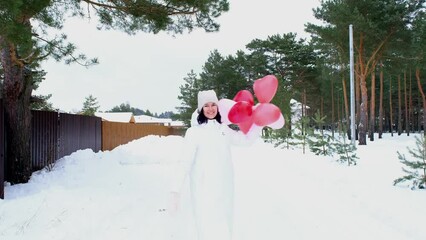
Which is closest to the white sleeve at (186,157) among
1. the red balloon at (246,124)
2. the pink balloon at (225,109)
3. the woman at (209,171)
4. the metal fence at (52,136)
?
the woman at (209,171)

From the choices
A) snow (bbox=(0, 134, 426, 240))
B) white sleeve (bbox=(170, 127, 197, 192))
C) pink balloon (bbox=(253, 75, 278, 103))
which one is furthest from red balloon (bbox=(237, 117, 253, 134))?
snow (bbox=(0, 134, 426, 240))

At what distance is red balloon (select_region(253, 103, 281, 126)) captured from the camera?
3707mm

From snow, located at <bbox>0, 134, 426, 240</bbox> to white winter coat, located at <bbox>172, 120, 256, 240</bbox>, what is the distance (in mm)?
278

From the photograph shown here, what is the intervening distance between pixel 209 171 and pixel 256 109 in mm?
747

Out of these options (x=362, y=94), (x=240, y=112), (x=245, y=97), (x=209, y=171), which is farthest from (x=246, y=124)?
(x=362, y=94)

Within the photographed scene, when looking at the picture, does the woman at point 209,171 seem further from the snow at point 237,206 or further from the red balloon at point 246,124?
the snow at point 237,206

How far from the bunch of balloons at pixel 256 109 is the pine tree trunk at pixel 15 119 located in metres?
6.24

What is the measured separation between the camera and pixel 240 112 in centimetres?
378

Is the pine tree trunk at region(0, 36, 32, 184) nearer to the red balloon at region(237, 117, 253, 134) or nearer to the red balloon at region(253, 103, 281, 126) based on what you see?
the red balloon at region(237, 117, 253, 134)

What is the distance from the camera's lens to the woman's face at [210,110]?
12.4 ft

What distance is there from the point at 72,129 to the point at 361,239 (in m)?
11.0

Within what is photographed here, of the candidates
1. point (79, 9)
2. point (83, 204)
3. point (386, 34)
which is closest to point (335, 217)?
point (83, 204)

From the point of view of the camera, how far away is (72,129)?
13.5 meters

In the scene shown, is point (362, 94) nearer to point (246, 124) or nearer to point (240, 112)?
point (246, 124)
